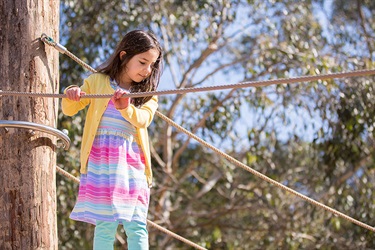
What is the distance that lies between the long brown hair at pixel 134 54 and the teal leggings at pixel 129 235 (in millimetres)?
478

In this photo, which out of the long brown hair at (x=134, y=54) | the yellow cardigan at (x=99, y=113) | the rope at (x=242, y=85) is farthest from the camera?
the long brown hair at (x=134, y=54)

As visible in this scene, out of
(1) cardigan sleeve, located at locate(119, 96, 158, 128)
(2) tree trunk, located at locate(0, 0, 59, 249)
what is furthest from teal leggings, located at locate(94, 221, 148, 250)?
(1) cardigan sleeve, located at locate(119, 96, 158, 128)

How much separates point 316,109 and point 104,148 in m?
4.69

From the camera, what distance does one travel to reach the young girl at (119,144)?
9.16ft

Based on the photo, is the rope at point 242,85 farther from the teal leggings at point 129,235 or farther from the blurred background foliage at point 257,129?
the blurred background foliage at point 257,129

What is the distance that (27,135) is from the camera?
2.94 metres

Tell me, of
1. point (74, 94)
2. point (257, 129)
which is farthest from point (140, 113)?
point (257, 129)

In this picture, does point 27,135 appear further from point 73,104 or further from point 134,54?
point 134,54

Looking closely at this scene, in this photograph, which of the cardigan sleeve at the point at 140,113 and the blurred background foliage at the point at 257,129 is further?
the blurred background foliage at the point at 257,129

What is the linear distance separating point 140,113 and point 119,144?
0.47 feet

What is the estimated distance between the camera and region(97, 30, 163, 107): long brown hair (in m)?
2.99

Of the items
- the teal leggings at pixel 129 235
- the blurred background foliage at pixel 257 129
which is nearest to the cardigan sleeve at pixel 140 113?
the teal leggings at pixel 129 235

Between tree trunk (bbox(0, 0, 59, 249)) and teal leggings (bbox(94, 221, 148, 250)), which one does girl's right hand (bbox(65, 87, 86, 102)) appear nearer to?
tree trunk (bbox(0, 0, 59, 249))

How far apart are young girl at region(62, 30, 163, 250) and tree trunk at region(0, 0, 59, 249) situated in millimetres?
131
